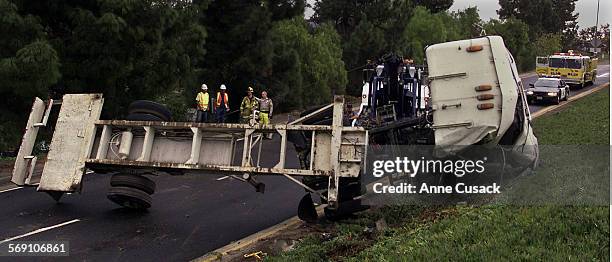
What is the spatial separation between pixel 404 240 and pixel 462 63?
141 inches

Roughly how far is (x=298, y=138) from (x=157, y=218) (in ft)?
10.3

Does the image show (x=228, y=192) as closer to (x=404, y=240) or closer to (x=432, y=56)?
(x=432, y=56)

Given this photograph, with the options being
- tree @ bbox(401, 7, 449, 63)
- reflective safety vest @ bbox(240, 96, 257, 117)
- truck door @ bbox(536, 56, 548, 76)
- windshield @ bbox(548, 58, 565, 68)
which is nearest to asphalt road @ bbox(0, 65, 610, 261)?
reflective safety vest @ bbox(240, 96, 257, 117)

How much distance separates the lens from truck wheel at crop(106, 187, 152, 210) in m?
10.2

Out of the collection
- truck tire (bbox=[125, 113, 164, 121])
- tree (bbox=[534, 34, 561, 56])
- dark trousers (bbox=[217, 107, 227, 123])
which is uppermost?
tree (bbox=[534, 34, 561, 56])

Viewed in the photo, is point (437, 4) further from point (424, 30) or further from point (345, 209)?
point (345, 209)

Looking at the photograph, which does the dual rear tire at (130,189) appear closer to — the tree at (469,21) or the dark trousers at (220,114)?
the dark trousers at (220,114)

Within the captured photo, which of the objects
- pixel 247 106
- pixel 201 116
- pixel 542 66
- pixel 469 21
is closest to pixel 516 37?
pixel 469 21

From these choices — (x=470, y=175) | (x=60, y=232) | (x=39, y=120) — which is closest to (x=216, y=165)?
(x=60, y=232)

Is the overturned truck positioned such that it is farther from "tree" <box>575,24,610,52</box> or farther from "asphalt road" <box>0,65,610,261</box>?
"tree" <box>575,24,610,52</box>

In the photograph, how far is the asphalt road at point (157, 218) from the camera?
29.9ft

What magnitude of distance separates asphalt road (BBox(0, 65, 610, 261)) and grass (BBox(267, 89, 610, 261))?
171 cm

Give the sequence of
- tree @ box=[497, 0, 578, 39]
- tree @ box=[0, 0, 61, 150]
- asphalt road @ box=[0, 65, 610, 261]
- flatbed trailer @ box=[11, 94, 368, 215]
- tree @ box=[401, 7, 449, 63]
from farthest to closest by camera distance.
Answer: tree @ box=[497, 0, 578, 39]
tree @ box=[401, 7, 449, 63]
tree @ box=[0, 0, 61, 150]
asphalt road @ box=[0, 65, 610, 261]
flatbed trailer @ box=[11, 94, 368, 215]

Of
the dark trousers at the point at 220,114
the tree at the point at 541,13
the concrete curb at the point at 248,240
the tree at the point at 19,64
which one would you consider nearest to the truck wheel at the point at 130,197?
the concrete curb at the point at 248,240
